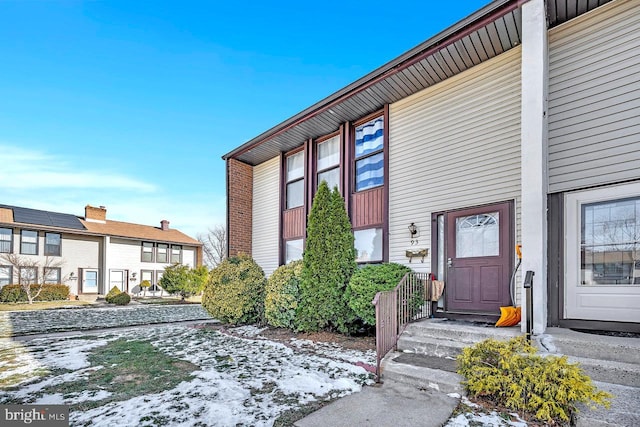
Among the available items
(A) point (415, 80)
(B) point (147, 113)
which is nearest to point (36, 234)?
(B) point (147, 113)

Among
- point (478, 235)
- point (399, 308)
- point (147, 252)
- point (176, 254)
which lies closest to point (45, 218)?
point (147, 252)

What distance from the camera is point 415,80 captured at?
20.7 ft

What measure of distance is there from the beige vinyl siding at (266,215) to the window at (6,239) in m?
15.7

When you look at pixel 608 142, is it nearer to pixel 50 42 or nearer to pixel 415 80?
pixel 415 80

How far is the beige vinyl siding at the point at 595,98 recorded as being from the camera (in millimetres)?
4199

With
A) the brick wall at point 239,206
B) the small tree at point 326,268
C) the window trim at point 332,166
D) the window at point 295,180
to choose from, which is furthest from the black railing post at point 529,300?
the brick wall at point 239,206

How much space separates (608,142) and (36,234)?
77.9 ft

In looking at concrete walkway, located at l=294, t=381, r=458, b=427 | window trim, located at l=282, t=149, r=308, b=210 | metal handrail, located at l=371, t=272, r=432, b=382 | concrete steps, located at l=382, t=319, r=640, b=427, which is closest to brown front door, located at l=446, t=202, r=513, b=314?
metal handrail, located at l=371, t=272, r=432, b=382

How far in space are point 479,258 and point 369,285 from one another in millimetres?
1885

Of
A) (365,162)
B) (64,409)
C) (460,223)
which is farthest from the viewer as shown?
(365,162)

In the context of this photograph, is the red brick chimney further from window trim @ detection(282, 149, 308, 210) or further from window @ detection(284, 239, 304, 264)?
window @ detection(284, 239, 304, 264)

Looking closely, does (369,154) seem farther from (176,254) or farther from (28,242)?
(176,254)

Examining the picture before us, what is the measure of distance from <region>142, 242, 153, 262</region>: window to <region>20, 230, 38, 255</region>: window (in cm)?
553

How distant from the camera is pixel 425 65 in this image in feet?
19.3
